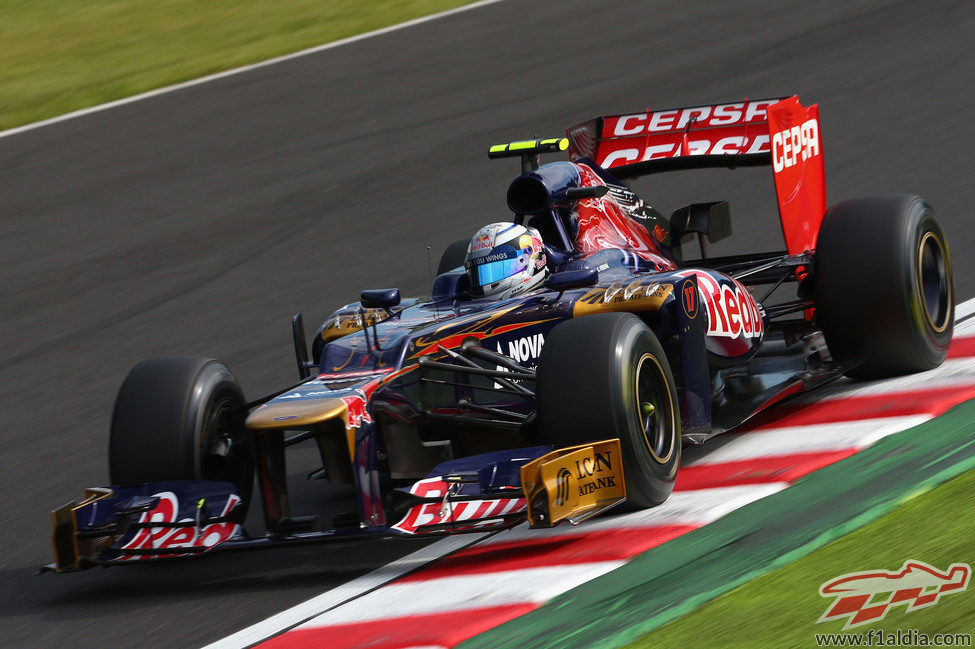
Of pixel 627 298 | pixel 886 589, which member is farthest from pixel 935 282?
pixel 886 589

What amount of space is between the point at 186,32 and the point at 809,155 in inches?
463

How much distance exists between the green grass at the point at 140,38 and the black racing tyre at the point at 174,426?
10.3 meters

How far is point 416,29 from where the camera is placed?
58.0 ft

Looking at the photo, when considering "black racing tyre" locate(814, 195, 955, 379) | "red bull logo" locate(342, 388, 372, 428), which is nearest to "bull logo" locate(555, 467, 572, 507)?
"red bull logo" locate(342, 388, 372, 428)

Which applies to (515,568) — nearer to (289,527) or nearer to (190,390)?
(289,527)

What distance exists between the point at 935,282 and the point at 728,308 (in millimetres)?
1441

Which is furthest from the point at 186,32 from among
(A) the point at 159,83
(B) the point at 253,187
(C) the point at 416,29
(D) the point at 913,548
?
(D) the point at 913,548

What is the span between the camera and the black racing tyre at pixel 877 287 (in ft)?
23.4

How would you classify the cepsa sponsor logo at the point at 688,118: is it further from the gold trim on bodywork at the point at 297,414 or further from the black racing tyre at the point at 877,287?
the gold trim on bodywork at the point at 297,414

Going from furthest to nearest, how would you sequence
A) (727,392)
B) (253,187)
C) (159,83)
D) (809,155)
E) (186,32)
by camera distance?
(186,32), (159,83), (253,187), (809,155), (727,392)

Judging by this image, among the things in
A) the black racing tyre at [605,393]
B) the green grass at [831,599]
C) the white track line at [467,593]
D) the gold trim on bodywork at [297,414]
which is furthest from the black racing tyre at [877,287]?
the gold trim on bodywork at [297,414]

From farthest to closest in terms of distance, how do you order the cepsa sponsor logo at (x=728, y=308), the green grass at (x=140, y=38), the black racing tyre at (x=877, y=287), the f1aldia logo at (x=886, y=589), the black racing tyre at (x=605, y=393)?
the green grass at (x=140, y=38) → the black racing tyre at (x=877, y=287) → the cepsa sponsor logo at (x=728, y=308) → the black racing tyre at (x=605, y=393) → the f1aldia logo at (x=886, y=589)

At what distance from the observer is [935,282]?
300 inches

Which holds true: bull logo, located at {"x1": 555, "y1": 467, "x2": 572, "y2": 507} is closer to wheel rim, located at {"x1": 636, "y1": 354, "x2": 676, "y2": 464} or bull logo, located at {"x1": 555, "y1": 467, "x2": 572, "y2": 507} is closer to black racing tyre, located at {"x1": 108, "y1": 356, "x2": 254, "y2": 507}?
wheel rim, located at {"x1": 636, "y1": 354, "x2": 676, "y2": 464}
